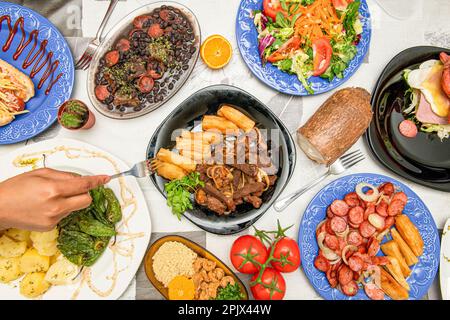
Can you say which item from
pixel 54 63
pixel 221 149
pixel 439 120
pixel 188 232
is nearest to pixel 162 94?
pixel 221 149

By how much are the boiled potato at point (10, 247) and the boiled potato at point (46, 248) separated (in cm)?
6

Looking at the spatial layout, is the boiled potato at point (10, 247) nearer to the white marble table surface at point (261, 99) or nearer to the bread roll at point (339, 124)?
the white marble table surface at point (261, 99)

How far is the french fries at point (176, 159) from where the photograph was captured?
1.73 m

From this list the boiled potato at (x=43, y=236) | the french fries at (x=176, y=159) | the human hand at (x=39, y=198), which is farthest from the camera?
the french fries at (x=176, y=159)

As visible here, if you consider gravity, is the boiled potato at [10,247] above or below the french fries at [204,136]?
below

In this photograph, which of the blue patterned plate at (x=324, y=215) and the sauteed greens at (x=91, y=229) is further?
the blue patterned plate at (x=324, y=215)

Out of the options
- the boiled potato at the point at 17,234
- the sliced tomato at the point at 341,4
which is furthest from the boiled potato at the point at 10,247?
the sliced tomato at the point at 341,4

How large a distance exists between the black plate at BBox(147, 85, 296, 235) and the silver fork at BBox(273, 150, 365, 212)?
0.08m

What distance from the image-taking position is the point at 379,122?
1810mm

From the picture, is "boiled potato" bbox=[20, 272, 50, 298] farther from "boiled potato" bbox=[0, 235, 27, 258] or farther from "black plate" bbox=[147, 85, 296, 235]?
"black plate" bbox=[147, 85, 296, 235]

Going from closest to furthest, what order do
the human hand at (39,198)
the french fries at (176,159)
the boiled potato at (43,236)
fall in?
the human hand at (39,198) → the boiled potato at (43,236) → the french fries at (176,159)

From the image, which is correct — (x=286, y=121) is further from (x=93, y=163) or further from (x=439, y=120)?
(x=93, y=163)

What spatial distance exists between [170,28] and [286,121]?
2.23 feet

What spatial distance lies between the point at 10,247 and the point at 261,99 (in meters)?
1.27
